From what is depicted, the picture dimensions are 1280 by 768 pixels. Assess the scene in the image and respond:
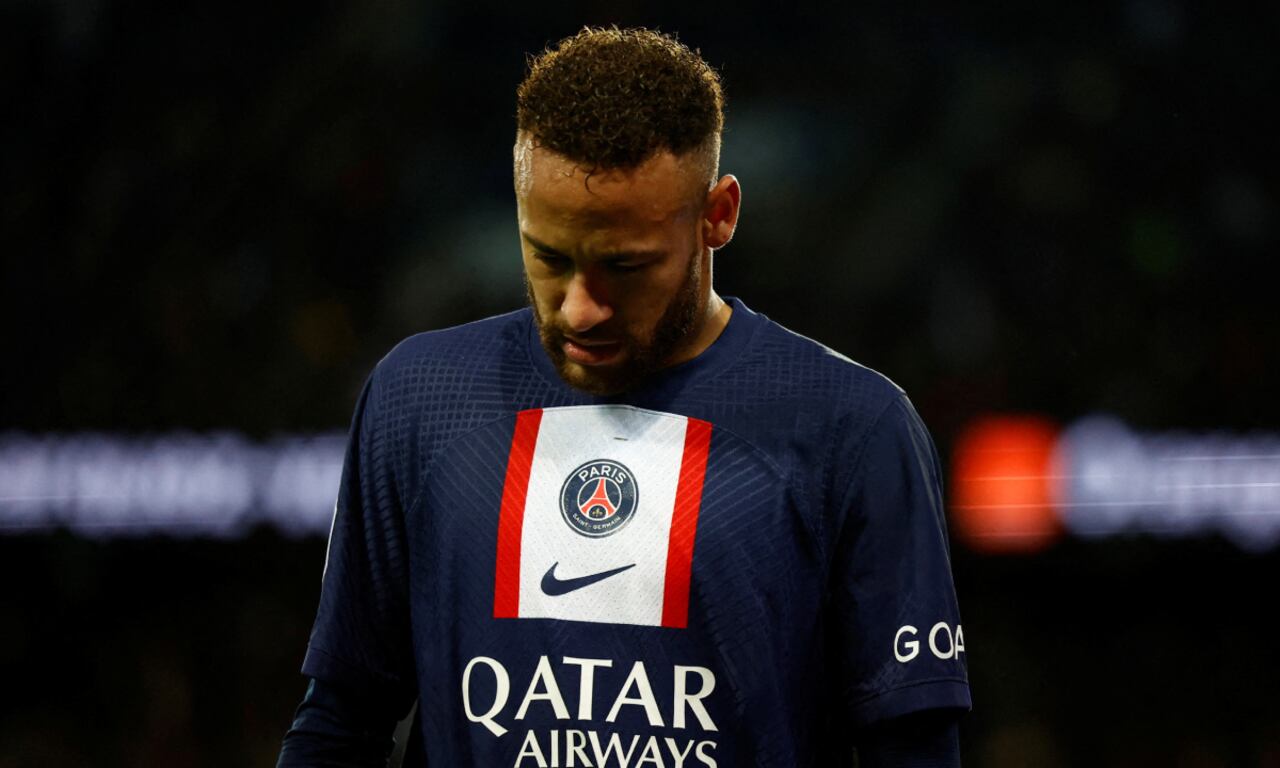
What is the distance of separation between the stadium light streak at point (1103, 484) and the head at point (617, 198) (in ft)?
8.59

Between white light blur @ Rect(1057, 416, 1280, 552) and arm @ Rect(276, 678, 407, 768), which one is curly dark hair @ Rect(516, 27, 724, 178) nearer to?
arm @ Rect(276, 678, 407, 768)

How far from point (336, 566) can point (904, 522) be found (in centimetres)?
53

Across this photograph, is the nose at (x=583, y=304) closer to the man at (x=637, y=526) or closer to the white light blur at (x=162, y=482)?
the man at (x=637, y=526)

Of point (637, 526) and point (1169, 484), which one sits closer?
point (637, 526)

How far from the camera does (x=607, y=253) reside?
1.21 metres

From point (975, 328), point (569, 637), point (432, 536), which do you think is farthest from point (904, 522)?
point (975, 328)

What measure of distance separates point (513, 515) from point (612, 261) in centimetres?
25

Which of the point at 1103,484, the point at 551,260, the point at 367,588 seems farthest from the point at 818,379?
the point at 1103,484

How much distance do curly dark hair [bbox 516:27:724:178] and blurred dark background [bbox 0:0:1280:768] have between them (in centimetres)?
271

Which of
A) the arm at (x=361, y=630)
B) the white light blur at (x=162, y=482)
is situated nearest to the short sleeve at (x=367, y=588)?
the arm at (x=361, y=630)

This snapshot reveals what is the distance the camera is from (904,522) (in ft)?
4.07

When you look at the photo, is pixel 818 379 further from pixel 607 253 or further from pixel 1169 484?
pixel 1169 484

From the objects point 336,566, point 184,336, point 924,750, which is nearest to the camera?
point 924,750

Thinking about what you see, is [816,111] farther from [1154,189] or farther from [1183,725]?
[1183,725]
